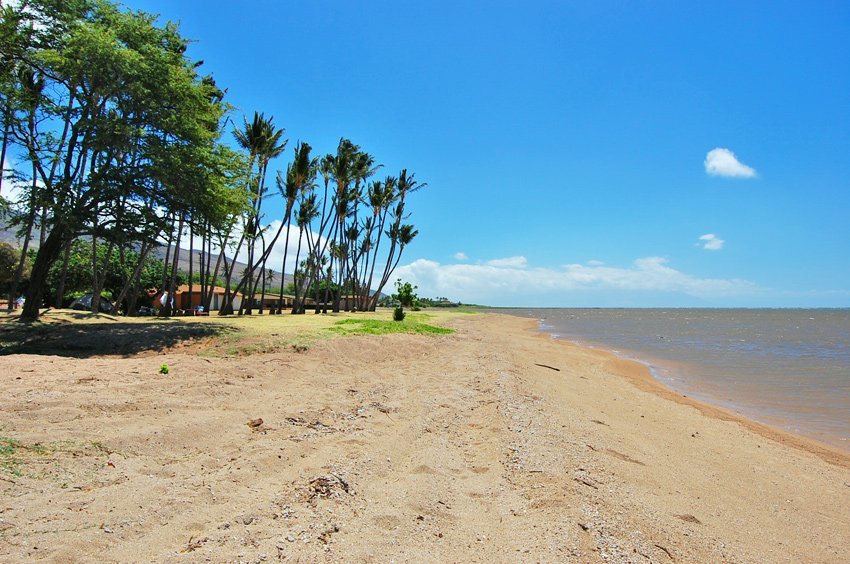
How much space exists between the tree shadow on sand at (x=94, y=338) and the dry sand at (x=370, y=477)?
8.46 ft

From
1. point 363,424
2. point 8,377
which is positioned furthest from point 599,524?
point 8,377

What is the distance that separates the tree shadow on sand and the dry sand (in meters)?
2.58

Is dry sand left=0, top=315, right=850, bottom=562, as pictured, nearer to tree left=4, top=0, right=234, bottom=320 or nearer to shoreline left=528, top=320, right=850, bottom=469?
shoreline left=528, top=320, right=850, bottom=469

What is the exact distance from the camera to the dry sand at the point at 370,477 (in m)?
3.10

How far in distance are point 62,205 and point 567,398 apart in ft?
48.1

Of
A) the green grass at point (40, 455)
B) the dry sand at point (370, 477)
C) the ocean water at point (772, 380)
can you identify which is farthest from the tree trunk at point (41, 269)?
the ocean water at point (772, 380)

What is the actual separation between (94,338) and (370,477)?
9.83 m

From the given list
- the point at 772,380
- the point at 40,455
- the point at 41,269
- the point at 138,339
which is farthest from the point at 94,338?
the point at 772,380

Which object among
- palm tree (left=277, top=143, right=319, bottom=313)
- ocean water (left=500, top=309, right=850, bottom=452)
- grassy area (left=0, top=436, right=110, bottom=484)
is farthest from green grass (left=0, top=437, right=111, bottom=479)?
palm tree (left=277, top=143, right=319, bottom=313)

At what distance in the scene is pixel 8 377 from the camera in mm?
5973

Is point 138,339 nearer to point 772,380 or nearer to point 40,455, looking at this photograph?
point 40,455

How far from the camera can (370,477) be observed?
171 inches

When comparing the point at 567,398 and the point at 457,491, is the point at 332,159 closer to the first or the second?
the point at 567,398

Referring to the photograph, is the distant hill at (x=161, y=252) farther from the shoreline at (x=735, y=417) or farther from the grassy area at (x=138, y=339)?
the shoreline at (x=735, y=417)
